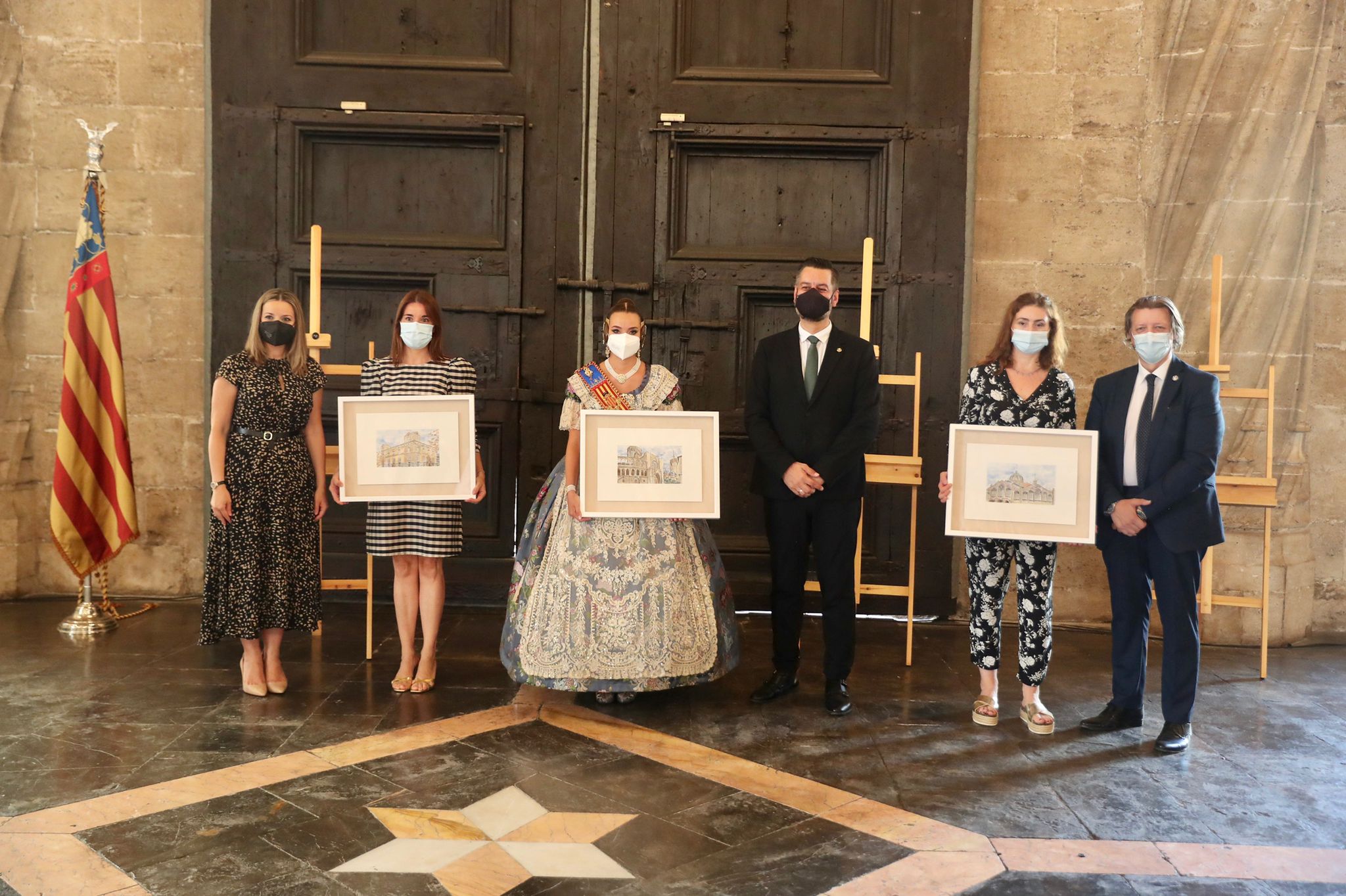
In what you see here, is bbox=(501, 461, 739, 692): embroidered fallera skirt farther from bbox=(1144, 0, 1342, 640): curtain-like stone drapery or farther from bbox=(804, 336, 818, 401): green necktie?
bbox=(1144, 0, 1342, 640): curtain-like stone drapery

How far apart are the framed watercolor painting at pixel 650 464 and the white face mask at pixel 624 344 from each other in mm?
239

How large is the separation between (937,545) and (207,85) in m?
4.71

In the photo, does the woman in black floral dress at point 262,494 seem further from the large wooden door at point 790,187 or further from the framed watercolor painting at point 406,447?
the large wooden door at point 790,187

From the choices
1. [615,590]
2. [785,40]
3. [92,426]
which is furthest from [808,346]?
[92,426]

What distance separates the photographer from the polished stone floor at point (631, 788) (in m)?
2.82

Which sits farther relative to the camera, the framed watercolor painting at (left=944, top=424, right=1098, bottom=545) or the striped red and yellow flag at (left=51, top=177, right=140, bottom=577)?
the striped red and yellow flag at (left=51, top=177, right=140, bottom=577)

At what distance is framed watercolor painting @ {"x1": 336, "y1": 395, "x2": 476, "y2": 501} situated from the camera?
432cm

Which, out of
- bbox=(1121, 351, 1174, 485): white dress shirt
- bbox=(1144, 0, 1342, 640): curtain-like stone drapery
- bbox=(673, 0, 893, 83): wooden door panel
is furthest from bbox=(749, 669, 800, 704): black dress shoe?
bbox=(673, 0, 893, 83): wooden door panel

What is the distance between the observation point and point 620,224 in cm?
587

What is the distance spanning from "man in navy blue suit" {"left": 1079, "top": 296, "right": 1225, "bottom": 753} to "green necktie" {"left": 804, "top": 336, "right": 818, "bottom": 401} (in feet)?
3.54

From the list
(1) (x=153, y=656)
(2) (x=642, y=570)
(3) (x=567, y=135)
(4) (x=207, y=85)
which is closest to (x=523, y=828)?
(2) (x=642, y=570)

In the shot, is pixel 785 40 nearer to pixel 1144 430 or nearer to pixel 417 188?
pixel 417 188

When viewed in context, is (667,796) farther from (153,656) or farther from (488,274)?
(488,274)

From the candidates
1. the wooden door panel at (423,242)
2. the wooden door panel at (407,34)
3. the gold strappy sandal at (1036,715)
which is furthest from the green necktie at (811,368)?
the wooden door panel at (407,34)
